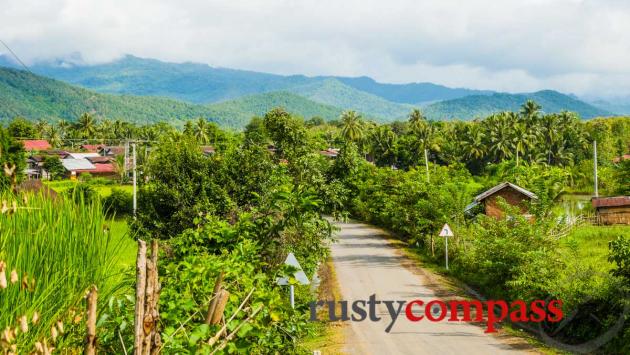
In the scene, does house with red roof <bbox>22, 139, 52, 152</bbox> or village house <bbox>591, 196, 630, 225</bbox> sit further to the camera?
house with red roof <bbox>22, 139, 52, 152</bbox>

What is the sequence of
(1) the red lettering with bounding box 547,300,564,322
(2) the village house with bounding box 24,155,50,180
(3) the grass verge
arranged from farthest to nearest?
(2) the village house with bounding box 24,155,50,180 → (1) the red lettering with bounding box 547,300,564,322 → (3) the grass verge

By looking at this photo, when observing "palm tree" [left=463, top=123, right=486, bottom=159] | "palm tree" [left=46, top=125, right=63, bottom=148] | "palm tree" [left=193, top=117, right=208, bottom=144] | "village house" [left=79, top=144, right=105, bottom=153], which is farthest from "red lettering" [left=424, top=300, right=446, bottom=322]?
"palm tree" [left=46, top=125, right=63, bottom=148]

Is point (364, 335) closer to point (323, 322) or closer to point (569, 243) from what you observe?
point (323, 322)

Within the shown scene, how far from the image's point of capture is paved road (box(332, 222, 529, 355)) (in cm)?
1513

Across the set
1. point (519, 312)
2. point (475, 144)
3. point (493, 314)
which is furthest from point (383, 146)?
point (519, 312)

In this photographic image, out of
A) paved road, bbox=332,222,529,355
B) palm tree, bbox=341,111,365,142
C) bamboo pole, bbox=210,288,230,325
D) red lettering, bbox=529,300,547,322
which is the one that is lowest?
paved road, bbox=332,222,529,355

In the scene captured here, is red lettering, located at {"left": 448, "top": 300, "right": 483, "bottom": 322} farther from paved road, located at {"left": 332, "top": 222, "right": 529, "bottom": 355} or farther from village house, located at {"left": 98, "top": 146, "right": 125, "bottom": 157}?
village house, located at {"left": 98, "top": 146, "right": 125, "bottom": 157}

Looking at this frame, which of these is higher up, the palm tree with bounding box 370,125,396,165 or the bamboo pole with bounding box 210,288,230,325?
the palm tree with bounding box 370,125,396,165

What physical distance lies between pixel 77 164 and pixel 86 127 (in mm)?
29018

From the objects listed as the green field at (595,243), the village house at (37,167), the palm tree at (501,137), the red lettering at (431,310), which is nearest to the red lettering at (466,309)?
the red lettering at (431,310)

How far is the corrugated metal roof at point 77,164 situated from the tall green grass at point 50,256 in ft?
299

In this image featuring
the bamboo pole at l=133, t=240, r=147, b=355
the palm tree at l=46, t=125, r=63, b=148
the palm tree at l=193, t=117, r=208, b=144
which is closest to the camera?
the bamboo pole at l=133, t=240, r=147, b=355

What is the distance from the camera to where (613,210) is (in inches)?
1686

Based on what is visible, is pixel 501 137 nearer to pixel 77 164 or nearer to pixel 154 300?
pixel 77 164
